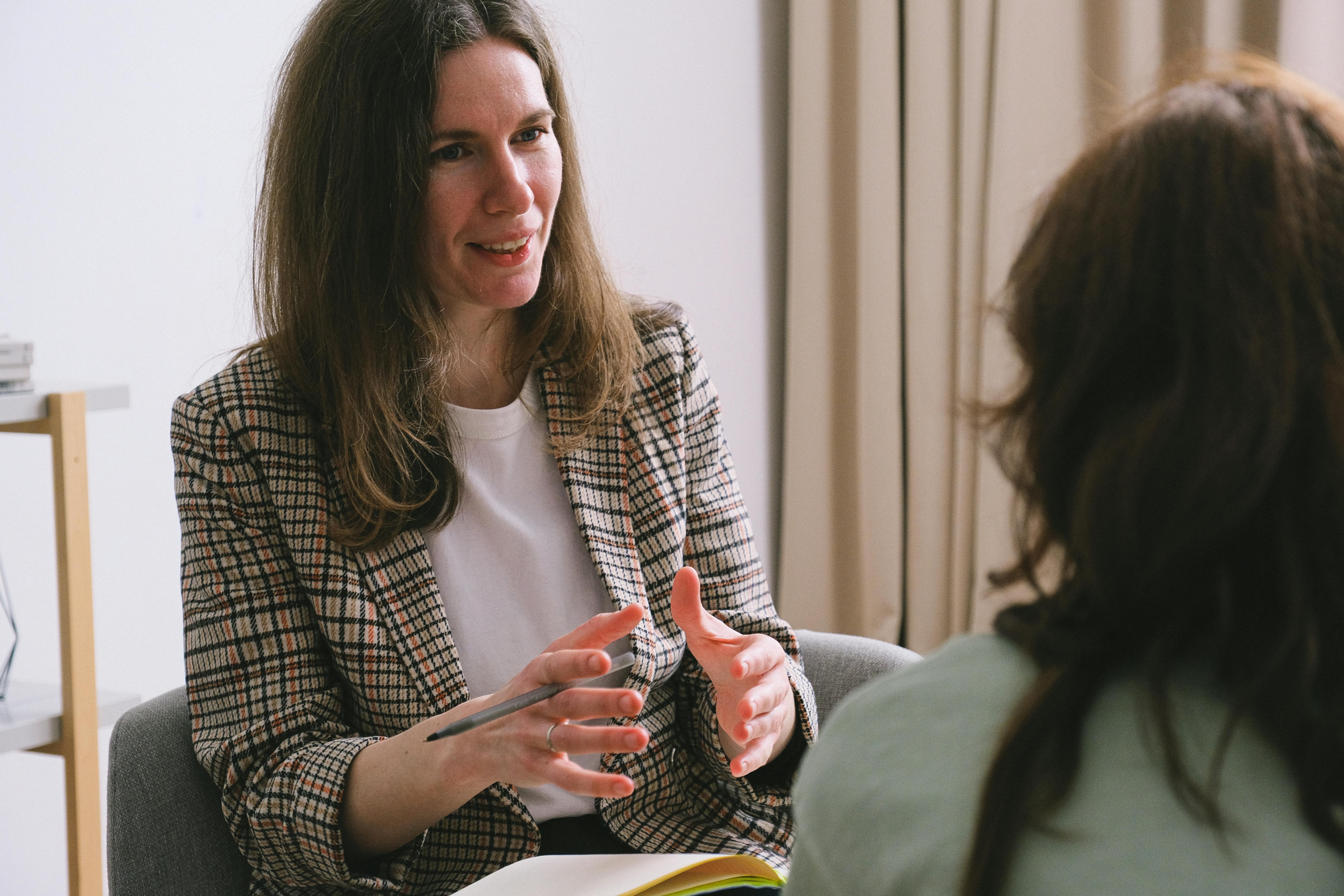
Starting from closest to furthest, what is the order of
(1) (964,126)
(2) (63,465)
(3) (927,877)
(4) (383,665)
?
(3) (927,877), (4) (383,665), (2) (63,465), (1) (964,126)

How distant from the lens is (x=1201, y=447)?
478 mm

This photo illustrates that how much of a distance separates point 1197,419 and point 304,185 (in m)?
1.01

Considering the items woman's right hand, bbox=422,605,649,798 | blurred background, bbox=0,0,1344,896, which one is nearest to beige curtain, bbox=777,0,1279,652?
blurred background, bbox=0,0,1344,896

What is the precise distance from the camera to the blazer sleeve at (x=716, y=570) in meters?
1.21

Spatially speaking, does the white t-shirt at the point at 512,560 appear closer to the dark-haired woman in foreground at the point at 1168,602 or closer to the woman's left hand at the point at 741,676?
the woman's left hand at the point at 741,676

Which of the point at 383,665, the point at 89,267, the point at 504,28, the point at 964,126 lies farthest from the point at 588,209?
the point at 964,126

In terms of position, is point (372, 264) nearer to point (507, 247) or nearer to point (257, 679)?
point (507, 247)

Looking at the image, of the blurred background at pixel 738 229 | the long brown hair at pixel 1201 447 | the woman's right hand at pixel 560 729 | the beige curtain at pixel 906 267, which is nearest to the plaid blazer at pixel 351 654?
the woman's right hand at pixel 560 729

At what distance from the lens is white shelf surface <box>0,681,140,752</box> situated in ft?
4.42

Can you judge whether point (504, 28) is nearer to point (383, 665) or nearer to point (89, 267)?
point (383, 665)

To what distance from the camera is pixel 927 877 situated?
481 millimetres

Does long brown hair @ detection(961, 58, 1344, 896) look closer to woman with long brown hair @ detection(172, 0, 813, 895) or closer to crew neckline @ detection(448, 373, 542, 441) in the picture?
woman with long brown hair @ detection(172, 0, 813, 895)

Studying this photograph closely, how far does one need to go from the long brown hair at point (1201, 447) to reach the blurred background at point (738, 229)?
125 centimetres

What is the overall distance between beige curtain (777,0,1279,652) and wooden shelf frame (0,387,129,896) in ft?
5.87
